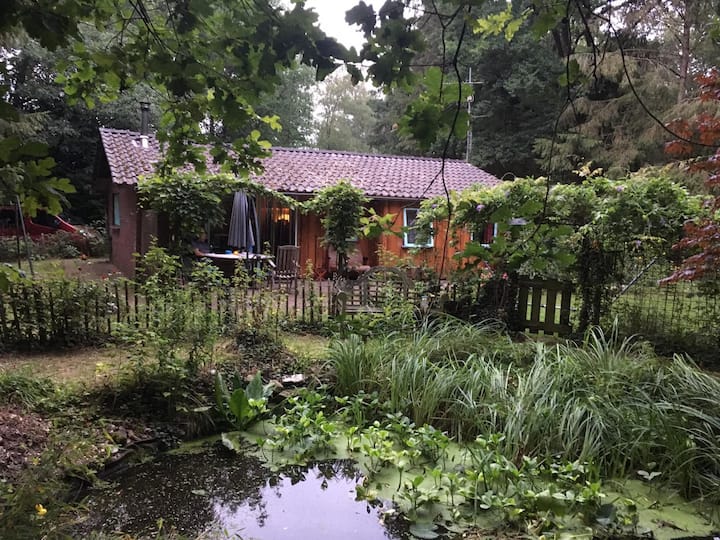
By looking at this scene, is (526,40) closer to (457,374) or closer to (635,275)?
(635,275)

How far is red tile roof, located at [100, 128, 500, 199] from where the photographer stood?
38.4 ft

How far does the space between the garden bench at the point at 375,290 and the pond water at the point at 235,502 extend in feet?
9.64

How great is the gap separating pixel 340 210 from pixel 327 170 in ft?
14.8

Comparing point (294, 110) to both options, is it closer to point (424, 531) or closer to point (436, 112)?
point (424, 531)

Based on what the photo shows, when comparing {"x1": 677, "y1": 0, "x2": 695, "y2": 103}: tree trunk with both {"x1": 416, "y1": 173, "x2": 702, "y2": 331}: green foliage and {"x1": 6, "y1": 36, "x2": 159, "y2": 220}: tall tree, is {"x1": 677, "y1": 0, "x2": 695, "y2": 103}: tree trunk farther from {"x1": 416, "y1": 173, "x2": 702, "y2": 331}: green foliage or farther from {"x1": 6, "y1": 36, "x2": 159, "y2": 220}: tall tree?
{"x1": 6, "y1": 36, "x2": 159, "y2": 220}: tall tree

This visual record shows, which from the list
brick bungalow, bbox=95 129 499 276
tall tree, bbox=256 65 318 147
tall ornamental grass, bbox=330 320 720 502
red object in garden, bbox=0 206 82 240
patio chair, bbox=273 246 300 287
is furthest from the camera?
tall tree, bbox=256 65 318 147

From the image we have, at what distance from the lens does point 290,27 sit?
165cm

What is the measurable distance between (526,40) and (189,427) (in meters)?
19.1

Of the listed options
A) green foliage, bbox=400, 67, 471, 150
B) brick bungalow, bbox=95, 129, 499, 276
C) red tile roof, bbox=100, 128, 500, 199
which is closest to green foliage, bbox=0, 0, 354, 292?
green foliage, bbox=400, 67, 471, 150

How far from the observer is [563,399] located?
3602 millimetres

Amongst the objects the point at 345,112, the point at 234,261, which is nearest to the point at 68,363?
the point at 234,261

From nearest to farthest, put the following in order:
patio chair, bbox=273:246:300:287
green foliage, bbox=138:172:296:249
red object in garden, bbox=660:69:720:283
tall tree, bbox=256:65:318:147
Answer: red object in garden, bbox=660:69:720:283 → green foliage, bbox=138:172:296:249 → patio chair, bbox=273:246:300:287 → tall tree, bbox=256:65:318:147

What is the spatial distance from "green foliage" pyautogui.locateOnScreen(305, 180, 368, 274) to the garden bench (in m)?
2.93

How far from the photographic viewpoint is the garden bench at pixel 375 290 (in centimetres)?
637
